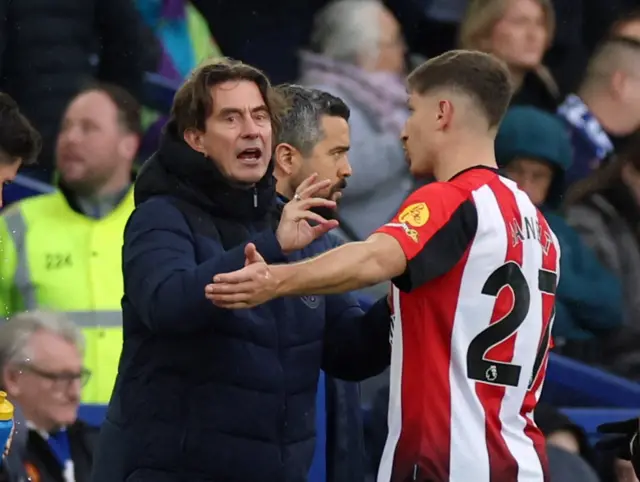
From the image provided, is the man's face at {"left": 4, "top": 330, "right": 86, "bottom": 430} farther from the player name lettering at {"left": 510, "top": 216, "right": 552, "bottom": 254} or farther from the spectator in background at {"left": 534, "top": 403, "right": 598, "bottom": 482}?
the player name lettering at {"left": 510, "top": 216, "right": 552, "bottom": 254}

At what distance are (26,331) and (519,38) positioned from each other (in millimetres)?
2777

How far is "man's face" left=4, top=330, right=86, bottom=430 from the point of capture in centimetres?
586

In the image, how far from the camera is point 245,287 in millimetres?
4062

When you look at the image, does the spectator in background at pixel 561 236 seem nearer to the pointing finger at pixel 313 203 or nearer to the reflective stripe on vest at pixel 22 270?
the reflective stripe on vest at pixel 22 270

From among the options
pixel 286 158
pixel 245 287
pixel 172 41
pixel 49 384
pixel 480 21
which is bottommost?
pixel 49 384

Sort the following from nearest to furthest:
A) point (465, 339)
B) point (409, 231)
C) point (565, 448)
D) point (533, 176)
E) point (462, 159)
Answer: point (409, 231) → point (465, 339) → point (462, 159) → point (565, 448) → point (533, 176)

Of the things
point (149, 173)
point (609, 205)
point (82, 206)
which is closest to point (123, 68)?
point (82, 206)

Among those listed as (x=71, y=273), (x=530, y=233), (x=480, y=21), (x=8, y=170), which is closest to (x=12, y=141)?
(x=8, y=170)

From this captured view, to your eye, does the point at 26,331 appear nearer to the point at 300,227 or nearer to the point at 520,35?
the point at 300,227

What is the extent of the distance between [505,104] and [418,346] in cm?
68

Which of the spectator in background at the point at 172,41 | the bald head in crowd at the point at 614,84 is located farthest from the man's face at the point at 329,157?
the bald head in crowd at the point at 614,84

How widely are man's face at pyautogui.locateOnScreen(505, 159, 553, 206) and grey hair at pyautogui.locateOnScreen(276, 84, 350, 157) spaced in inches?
81.3

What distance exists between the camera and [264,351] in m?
4.53

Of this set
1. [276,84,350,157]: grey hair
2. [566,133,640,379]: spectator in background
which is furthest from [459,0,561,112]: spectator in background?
[276,84,350,157]: grey hair
